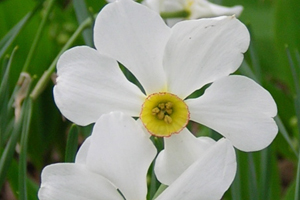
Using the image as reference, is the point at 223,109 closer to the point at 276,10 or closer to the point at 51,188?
the point at 51,188

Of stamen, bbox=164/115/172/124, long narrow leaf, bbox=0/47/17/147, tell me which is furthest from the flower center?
long narrow leaf, bbox=0/47/17/147

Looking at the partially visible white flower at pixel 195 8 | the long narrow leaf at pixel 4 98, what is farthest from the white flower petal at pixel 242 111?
the partially visible white flower at pixel 195 8

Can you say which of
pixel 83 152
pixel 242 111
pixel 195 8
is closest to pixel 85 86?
pixel 83 152

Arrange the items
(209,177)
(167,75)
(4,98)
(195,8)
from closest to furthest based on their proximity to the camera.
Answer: (209,177)
(167,75)
(4,98)
(195,8)

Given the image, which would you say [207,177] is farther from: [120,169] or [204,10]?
[204,10]

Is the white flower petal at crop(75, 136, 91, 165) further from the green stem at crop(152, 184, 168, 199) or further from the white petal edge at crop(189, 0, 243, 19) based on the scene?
the white petal edge at crop(189, 0, 243, 19)

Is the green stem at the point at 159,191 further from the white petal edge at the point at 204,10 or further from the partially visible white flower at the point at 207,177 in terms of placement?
the white petal edge at the point at 204,10
